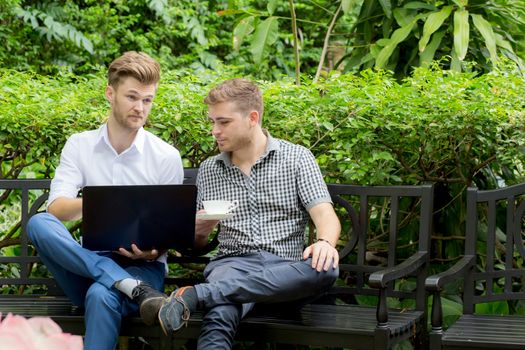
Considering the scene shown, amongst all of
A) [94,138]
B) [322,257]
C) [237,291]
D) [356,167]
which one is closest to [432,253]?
[356,167]

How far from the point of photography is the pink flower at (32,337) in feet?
2.60

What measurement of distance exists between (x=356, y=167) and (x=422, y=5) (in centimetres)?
128

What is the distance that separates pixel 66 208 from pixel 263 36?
6.63 feet

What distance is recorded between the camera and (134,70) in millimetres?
3721

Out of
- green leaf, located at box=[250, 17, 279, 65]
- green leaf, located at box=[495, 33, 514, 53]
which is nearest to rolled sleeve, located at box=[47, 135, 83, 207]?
green leaf, located at box=[250, 17, 279, 65]

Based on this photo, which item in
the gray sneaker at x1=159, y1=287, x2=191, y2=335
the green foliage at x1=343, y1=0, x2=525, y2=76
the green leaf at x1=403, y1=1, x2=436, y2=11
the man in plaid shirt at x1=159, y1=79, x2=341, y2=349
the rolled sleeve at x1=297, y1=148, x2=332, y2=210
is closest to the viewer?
the gray sneaker at x1=159, y1=287, x2=191, y2=335

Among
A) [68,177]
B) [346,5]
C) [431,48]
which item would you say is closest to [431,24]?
[431,48]

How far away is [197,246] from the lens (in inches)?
154

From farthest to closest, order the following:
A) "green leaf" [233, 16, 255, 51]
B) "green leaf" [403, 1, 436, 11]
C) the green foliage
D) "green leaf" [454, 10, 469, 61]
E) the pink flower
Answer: "green leaf" [233, 16, 255, 51]
"green leaf" [403, 1, 436, 11]
the green foliage
"green leaf" [454, 10, 469, 61]
the pink flower

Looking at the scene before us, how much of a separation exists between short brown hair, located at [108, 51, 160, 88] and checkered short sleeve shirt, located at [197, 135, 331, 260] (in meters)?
0.47

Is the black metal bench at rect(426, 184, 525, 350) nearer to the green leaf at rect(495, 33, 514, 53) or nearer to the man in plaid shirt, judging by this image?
the man in plaid shirt

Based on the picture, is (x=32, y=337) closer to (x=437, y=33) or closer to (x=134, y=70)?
(x=134, y=70)

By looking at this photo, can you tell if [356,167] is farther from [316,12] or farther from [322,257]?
[316,12]

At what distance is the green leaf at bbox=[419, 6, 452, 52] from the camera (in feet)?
14.8
